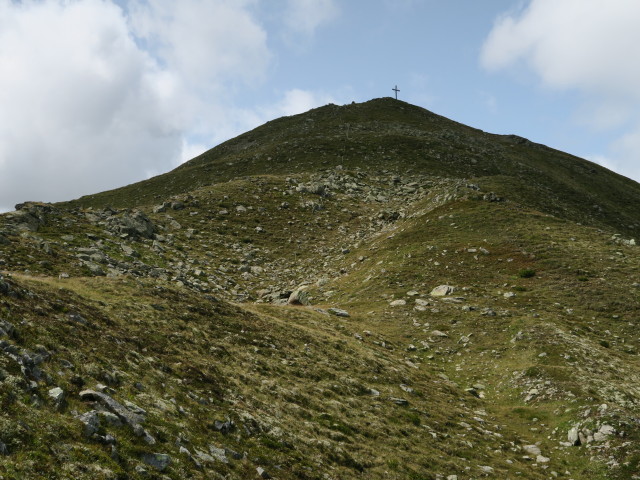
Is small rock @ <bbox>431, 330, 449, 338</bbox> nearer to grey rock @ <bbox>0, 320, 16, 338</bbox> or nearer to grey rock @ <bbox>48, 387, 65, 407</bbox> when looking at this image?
grey rock @ <bbox>48, 387, 65, 407</bbox>

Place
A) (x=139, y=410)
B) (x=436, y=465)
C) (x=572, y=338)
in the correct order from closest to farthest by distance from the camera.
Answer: (x=139, y=410), (x=436, y=465), (x=572, y=338)

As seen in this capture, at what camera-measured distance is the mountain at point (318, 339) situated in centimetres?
1351

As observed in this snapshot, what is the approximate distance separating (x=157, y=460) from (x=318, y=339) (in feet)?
57.9

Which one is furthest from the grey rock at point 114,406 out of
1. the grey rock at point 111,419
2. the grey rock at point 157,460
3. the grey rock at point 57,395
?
the grey rock at point 157,460

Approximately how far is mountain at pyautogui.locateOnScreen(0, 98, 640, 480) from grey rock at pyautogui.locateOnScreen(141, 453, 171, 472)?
0.06 meters

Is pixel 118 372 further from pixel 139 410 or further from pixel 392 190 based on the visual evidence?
pixel 392 190

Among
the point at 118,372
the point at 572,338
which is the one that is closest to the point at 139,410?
the point at 118,372

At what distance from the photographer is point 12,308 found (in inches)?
632

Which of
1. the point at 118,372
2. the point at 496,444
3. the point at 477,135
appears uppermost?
the point at 477,135

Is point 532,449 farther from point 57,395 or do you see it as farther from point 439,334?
point 57,395

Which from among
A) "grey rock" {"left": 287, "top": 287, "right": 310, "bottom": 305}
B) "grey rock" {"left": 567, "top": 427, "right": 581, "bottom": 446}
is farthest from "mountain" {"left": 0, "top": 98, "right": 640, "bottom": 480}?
"grey rock" {"left": 287, "top": 287, "right": 310, "bottom": 305}

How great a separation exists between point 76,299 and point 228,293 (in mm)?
23245

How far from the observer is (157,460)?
11.8 metres

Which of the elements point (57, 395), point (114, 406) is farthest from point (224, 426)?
point (57, 395)
